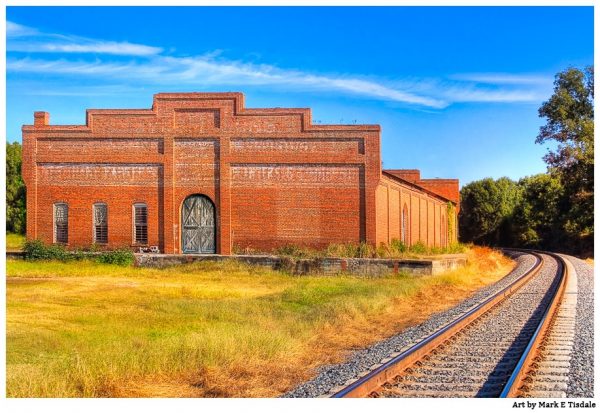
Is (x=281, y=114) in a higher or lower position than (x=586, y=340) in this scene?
higher

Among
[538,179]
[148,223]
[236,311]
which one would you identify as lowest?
[236,311]

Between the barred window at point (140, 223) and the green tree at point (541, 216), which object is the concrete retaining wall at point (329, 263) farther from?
the green tree at point (541, 216)

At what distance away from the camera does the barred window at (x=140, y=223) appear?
32.8 m

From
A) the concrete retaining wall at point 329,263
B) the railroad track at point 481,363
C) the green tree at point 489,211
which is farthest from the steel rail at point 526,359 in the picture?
the green tree at point 489,211

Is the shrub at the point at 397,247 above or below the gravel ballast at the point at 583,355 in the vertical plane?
above

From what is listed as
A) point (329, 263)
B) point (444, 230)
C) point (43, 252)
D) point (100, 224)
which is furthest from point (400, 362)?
point (444, 230)

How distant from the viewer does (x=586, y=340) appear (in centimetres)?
1124

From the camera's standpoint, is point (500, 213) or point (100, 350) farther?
point (500, 213)

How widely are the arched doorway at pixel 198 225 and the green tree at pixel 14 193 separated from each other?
106ft

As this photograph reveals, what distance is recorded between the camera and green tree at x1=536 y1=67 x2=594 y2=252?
42219 mm

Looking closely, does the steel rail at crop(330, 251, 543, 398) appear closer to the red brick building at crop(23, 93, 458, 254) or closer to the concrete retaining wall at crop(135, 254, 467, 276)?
the concrete retaining wall at crop(135, 254, 467, 276)
